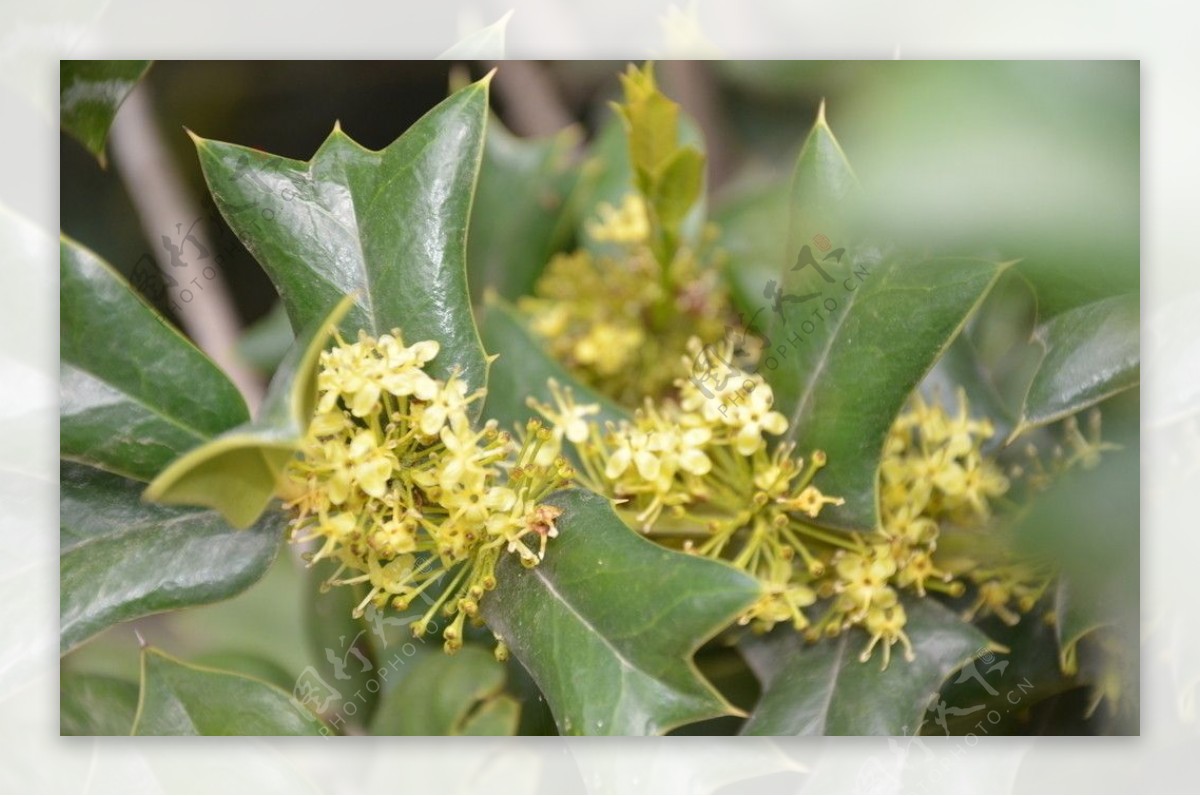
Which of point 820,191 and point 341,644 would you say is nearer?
point 820,191

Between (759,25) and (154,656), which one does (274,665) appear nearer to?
(154,656)

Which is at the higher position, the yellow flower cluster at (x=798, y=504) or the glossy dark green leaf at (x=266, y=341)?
the glossy dark green leaf at (x=266, y=341)

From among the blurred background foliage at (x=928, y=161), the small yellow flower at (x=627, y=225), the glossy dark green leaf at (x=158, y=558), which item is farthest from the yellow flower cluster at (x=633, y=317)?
the glossy dark green leaf at (x=158, y=558)

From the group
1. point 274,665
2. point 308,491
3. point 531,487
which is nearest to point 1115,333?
point 531,487

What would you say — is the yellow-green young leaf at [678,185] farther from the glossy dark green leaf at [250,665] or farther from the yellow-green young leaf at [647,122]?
the glossy dark green leaf at [250,665]

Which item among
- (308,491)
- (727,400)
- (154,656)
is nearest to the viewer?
(308,491)

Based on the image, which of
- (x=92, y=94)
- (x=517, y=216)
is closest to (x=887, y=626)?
(x=517, y=216)

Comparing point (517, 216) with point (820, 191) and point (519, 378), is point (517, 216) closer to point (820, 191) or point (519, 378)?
point (519, 378)
